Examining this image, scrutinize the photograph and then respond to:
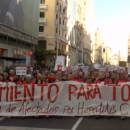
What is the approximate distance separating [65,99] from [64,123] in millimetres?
1191

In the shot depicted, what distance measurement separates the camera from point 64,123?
277 inches

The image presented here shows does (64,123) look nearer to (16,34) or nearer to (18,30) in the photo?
(16,34)

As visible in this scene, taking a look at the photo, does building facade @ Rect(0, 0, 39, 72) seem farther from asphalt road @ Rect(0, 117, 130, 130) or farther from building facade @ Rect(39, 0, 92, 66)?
asphalt road @ Rect(0, 117, 130, 130)

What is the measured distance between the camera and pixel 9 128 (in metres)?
6.48

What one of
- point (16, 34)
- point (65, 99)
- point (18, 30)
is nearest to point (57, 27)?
point (18, 30)

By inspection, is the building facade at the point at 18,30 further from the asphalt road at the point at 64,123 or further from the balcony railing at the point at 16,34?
the asphalt road at the point at 64,123

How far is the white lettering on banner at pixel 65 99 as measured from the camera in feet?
25.8

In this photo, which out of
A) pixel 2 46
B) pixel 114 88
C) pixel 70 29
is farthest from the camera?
pixel 70 29

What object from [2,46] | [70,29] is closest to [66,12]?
[70,29]

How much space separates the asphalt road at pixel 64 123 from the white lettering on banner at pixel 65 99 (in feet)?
0.89

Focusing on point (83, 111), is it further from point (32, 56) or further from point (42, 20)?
point (42, 20)

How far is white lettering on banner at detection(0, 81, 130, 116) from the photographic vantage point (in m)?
7.87

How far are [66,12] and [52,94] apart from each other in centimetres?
4700

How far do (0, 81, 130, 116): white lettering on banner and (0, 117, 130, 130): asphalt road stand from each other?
10.7 inches
